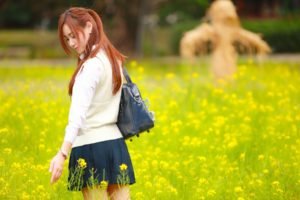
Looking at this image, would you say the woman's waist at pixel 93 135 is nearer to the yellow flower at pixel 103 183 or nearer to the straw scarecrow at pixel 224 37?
the yellow flower at pixel 103 183

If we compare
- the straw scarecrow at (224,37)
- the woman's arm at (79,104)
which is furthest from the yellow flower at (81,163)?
the straw scarecrow at (224,37)

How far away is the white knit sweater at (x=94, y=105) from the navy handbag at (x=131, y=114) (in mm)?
42

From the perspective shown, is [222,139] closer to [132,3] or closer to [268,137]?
[268,137]

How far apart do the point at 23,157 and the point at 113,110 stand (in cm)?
248

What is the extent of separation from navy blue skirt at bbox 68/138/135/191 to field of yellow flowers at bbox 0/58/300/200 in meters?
0.76

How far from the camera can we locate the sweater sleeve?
4613 mm

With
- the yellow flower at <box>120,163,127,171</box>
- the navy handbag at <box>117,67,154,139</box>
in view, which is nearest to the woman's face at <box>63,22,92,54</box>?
the navy handbag at <box>117,67,154,139</box>

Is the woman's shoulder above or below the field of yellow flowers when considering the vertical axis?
above

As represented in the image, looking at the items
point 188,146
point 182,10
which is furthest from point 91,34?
point 182,10

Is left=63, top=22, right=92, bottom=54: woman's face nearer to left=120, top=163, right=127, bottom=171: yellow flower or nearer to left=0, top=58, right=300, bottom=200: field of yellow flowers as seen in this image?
left=120, top=163, right=127, bottom=171: yellow flower

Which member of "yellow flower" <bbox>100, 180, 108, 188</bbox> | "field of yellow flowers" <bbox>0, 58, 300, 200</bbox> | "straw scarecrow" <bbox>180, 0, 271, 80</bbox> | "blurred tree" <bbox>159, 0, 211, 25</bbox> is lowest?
"blurred tree" <bbox>159, 0, 211, 25</bbox>

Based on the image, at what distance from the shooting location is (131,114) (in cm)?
496

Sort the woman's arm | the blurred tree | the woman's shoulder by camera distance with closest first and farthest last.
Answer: the woman's arm, the woman's shoulder, the blurred tree

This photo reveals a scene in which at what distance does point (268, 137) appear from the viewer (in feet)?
27.8
